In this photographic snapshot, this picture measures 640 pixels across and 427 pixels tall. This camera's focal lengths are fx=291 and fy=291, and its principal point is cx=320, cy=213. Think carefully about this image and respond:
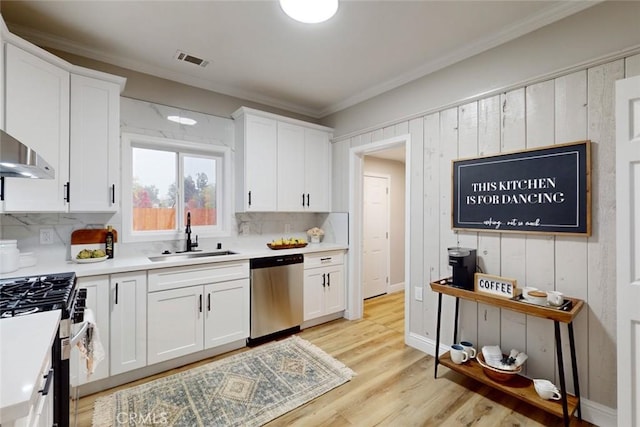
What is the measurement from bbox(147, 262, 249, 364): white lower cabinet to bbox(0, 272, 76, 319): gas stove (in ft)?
2.23

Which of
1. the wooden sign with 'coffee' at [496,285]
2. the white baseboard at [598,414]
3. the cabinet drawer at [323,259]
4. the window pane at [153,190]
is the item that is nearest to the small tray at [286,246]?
the cabinet drawer at [323,259]

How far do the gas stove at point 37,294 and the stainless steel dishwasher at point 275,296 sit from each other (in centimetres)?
152

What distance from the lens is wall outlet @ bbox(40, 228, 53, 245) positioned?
2418 mm

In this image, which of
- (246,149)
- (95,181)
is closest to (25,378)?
(95,181)

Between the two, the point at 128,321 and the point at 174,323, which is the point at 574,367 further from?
the point at 128,321

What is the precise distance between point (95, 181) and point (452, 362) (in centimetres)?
329

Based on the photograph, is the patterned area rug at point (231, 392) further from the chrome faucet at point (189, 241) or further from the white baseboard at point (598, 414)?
the white baseboard at point (598, 414)

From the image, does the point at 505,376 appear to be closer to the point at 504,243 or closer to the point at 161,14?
the point at 504,243

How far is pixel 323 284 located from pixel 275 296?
0.68 metres

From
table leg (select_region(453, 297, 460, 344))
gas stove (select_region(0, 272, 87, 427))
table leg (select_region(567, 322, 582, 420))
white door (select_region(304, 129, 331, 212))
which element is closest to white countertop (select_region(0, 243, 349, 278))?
gas stove (select_region(0, 272, 87, 427))

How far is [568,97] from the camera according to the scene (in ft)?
6.66

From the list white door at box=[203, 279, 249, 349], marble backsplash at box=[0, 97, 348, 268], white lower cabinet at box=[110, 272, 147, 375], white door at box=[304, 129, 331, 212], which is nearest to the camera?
white lower cabinet at box=[110, 272, 147, 375]

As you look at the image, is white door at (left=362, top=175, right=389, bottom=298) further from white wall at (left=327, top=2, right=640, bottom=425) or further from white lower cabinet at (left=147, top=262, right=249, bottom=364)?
white lower cabinet at (left=147, top=262, right=249, bottom=364)

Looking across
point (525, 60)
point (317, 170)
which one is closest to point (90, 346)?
point (317, 170)
